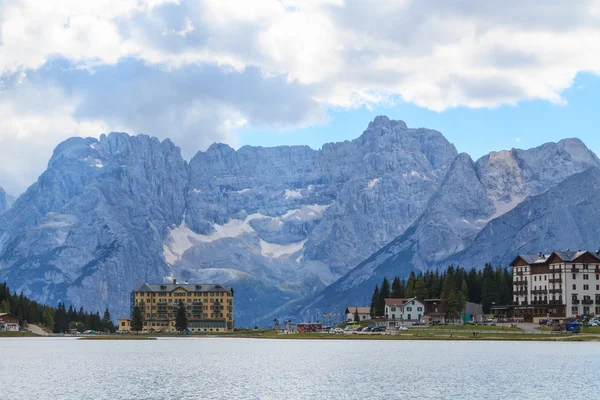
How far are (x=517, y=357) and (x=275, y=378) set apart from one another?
45634 millimetres

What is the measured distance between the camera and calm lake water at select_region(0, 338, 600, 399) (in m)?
95.9

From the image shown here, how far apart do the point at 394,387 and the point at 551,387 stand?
15.5 meters

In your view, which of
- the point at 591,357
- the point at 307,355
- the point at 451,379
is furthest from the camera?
the point at 307,355

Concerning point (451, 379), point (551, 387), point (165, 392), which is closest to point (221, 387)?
point (165, 392)

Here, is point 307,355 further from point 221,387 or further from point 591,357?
point 221,387

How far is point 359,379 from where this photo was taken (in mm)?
109688

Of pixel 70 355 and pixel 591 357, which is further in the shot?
pixel 70 355

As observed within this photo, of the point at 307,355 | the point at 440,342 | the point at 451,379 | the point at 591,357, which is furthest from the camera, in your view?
the point at 440,342

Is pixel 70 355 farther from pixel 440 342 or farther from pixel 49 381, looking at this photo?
pixel 440 342

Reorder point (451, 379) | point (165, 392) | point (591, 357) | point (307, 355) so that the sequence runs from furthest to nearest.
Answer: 1. point (307, 355)
2. point (591, 357)
3. point (451, 379)
4. point (165, 392)

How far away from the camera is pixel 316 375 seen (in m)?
116

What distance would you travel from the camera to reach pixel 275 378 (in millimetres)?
112000

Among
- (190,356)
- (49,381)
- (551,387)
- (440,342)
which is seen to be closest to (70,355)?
(190,356)

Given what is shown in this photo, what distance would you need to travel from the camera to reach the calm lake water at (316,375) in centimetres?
9594
